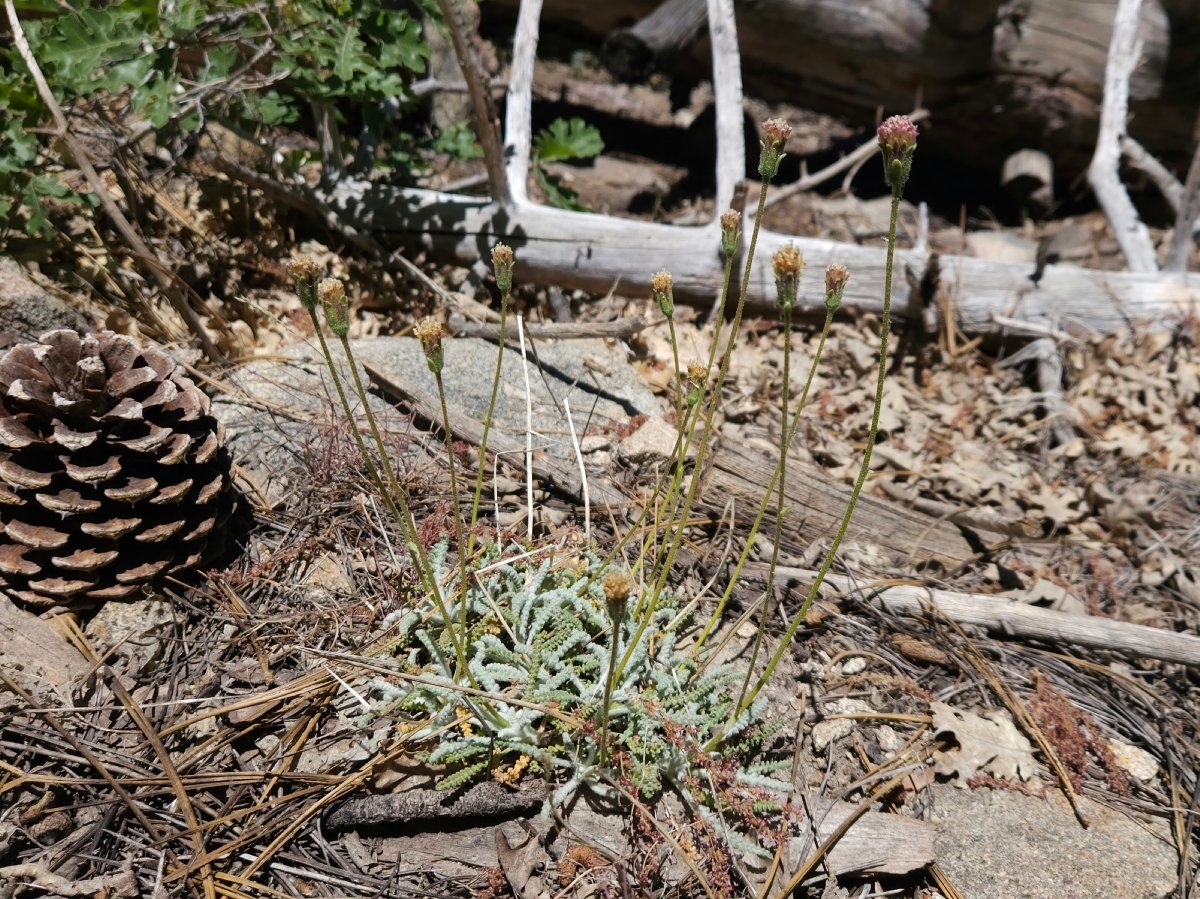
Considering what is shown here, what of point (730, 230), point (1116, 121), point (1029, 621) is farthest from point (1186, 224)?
point (730, 230)

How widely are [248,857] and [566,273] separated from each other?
3.12 metres

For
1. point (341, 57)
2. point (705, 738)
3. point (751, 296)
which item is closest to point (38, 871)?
point (705, 738)

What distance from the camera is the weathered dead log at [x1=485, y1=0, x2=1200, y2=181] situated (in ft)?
18.6

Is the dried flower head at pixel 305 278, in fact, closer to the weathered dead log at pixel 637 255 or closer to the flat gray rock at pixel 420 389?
the flat gray rock at pixel 420 389

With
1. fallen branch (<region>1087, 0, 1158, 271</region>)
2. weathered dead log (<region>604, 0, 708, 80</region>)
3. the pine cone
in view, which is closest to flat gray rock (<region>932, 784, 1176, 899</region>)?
the pine cone

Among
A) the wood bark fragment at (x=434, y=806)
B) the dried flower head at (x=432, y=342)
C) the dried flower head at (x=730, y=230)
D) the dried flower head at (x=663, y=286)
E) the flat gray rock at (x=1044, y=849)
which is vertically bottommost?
the flat gray rock at (x=1044, y=849)

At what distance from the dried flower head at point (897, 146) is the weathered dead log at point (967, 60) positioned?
4833 millimetres

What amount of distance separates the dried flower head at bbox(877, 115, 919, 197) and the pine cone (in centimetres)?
188

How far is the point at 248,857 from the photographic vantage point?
182 centimetres

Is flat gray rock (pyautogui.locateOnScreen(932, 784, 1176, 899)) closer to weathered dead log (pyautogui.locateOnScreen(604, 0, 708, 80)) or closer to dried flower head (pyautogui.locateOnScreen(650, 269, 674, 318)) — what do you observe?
dried flower head (pyautogui.locateOnScreen(650, 269, 674, 318))

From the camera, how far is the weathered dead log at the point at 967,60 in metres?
5.67

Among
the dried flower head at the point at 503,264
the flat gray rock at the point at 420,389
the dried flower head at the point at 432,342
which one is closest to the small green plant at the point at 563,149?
the flat gray rock at the point at 420,389

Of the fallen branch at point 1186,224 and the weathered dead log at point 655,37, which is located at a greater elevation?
the weathered dead log at point 655,37

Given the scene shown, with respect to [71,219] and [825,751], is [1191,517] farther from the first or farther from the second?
[71,219]
